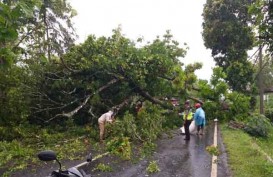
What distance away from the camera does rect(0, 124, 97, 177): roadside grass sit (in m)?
10.0

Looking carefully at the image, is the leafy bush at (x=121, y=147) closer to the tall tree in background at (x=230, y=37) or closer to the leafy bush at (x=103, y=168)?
the leafy bush at (x=103, y=168)

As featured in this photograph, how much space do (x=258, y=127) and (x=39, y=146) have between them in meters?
11.2

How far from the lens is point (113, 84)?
648 inches

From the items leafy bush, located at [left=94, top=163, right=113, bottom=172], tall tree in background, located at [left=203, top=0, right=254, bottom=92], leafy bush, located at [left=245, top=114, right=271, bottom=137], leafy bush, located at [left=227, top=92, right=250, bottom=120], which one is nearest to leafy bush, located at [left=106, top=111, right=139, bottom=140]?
leafy bush, located at [left=94, top=163, right=113, bottom=172]

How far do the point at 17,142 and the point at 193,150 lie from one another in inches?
253

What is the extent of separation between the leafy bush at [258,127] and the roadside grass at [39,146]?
862 centimetres

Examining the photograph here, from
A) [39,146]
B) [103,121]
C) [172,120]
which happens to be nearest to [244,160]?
[103,121]

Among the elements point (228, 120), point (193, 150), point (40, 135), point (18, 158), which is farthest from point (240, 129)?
point (18, 158)

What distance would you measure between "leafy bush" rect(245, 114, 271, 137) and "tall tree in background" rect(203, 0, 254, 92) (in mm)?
8382

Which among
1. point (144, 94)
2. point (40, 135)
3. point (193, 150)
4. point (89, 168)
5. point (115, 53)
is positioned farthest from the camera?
point (144, 94)

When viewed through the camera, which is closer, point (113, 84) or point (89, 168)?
point (89, 168)

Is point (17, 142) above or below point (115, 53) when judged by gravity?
below

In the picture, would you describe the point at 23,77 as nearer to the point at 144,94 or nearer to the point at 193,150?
the point at 144,94

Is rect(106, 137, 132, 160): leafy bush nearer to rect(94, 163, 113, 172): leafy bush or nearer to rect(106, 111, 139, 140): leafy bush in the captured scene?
rect(106, 111, 139, 140): leafy bush
